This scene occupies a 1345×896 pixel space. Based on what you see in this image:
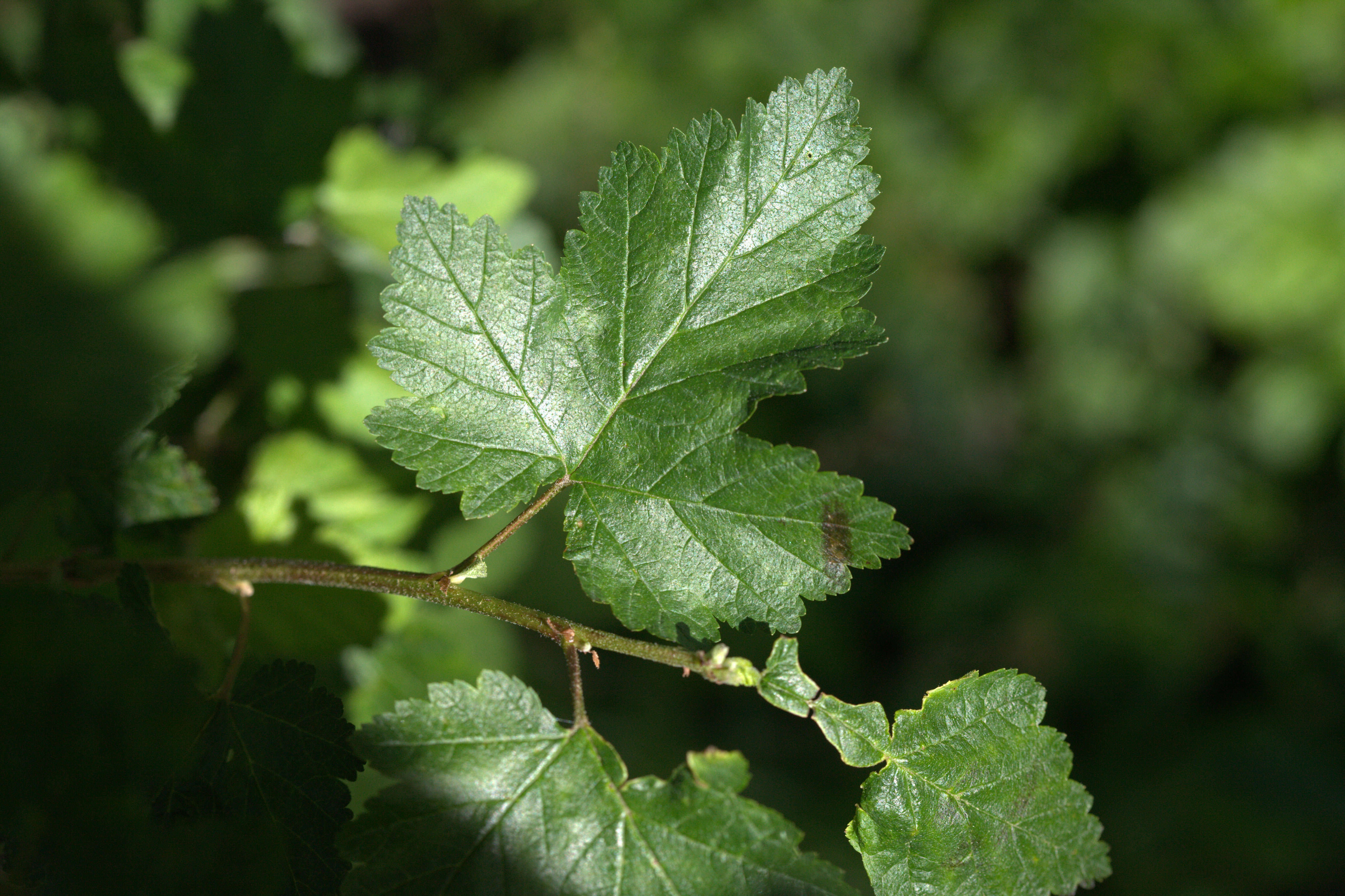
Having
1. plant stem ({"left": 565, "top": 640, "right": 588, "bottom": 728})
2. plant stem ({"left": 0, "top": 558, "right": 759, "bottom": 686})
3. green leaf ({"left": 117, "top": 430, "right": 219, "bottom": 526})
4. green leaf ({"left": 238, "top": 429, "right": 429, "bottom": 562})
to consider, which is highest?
green leaf ({"left": 238, "top": 429, "right": 429, "bottom": 562})

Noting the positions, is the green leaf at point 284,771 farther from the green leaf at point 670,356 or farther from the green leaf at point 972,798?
the green leaf at point 972,798

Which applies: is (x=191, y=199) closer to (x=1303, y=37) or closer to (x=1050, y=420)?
(x=1050, y=420)

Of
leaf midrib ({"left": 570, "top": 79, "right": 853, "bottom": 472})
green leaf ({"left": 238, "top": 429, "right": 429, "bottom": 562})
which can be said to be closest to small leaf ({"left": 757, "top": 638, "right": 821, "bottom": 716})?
leaf midrib ({"left": 570, "top": 79, "right": 853, "bottom": 472})

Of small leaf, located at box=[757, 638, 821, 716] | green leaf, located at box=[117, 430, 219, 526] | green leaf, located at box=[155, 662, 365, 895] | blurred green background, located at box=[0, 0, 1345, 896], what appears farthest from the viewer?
blurred green background, located at box=[0, 0, 1345, 896]

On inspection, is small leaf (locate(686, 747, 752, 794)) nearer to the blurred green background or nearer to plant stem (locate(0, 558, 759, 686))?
plant stem (locate(0, 558, 759, 686))

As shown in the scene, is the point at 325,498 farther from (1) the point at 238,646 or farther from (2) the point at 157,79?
(2) the point at 157,79

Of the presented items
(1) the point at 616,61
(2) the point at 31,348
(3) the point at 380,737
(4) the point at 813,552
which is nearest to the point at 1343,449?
(1) the point at 616,61
